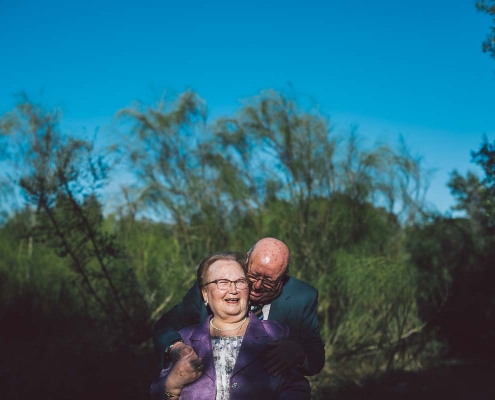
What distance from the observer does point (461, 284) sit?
11.9 m

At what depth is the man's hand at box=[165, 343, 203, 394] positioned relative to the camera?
233 cm

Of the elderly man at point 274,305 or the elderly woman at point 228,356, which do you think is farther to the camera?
the elderly man at point 274,305

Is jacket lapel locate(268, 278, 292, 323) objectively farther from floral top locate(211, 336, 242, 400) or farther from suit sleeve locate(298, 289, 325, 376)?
floral top locate(211, 336, 242, 400)

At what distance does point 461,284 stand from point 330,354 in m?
4.96

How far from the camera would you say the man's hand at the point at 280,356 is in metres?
2.38

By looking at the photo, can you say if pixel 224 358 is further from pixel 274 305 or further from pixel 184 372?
pixel 274 305

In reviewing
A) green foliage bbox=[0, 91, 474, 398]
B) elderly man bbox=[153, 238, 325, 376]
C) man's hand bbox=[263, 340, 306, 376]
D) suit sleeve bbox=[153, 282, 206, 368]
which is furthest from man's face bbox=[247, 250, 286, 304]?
green foliage bbox=[0, 91, 474, 398]

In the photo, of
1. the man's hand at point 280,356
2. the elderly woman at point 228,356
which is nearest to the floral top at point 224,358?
the elderly woman at point 228,356

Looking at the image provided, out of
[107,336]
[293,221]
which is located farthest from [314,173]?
[107,336]

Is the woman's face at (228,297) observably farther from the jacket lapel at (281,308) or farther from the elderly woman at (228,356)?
the jacket lapel at (281,308)

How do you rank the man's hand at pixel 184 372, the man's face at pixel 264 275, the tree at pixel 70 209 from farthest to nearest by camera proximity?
the tree at pixel 70 209
the man's face at pixel 264 275
the man's hand at pixel 184 372

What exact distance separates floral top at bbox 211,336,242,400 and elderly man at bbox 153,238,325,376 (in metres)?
0.27

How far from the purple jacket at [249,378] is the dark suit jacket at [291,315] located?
28 cm

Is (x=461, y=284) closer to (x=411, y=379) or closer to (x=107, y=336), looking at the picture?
(x=411, y=379)
